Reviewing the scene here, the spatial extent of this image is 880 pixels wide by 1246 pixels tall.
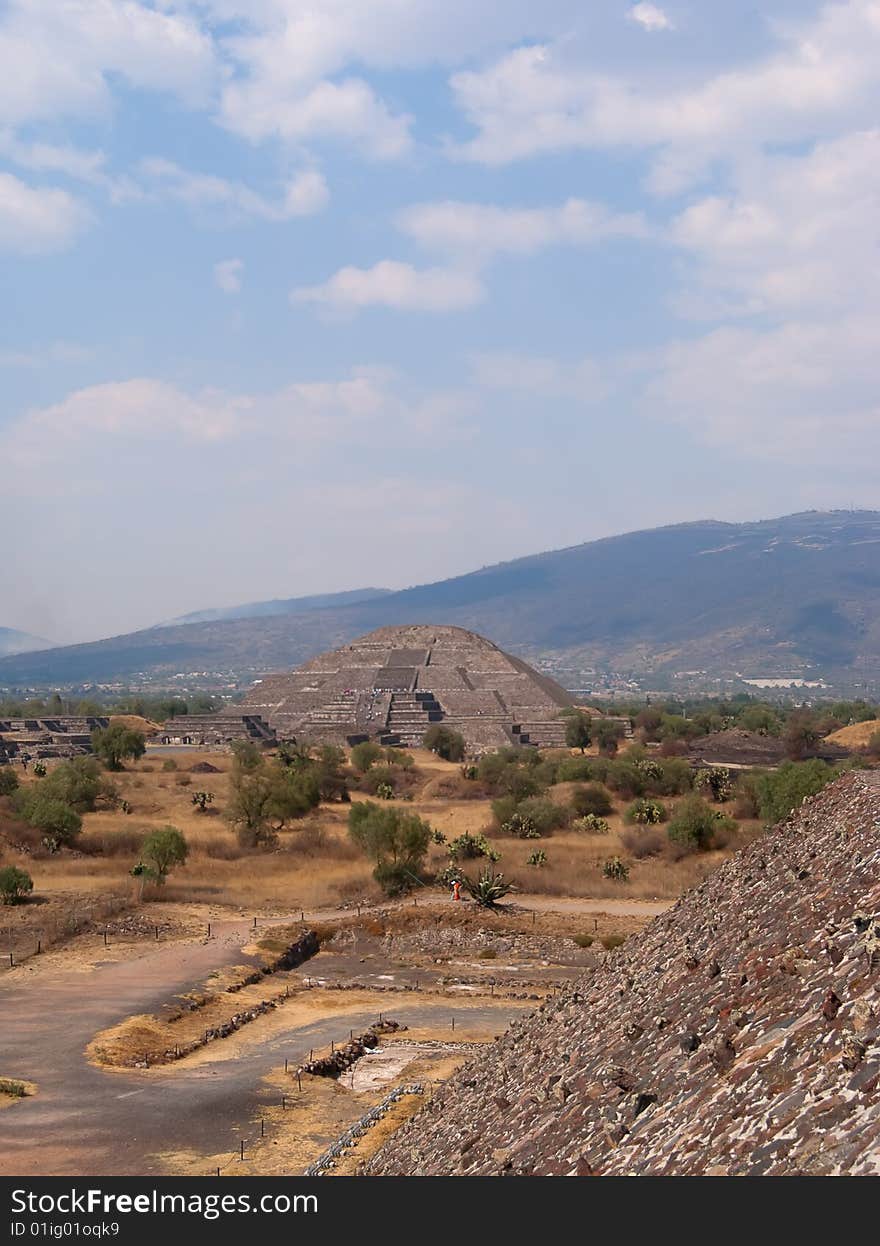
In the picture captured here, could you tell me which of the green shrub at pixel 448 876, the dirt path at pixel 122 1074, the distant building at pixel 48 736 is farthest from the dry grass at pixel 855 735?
the dirt path at pixel 122 1074

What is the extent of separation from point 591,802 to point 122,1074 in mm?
34777

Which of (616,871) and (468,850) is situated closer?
(616,871)

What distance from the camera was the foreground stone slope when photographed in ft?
20.1

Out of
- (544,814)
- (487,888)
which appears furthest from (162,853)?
(544,814)

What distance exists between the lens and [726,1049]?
741 centimetres

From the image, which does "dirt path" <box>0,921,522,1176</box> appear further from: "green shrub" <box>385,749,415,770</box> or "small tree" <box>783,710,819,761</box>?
"small tree" <box>783,710,819,761</box>

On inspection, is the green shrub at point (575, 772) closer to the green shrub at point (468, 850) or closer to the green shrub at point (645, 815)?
the green shrub at point (645, 815)

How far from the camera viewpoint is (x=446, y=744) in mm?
76812

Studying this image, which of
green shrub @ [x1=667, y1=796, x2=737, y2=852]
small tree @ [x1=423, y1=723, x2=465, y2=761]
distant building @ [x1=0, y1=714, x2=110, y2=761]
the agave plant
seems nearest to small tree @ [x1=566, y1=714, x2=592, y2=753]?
small tree @ [x1=423, y1=723, x2=465, y2=761]

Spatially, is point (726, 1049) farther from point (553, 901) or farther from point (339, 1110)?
point (553, 901)

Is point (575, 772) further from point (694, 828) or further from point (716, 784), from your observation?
point (694, 828)

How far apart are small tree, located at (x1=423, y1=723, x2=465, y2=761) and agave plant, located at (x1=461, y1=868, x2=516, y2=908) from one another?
1559 inches

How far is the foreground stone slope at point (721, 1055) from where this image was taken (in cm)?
613
